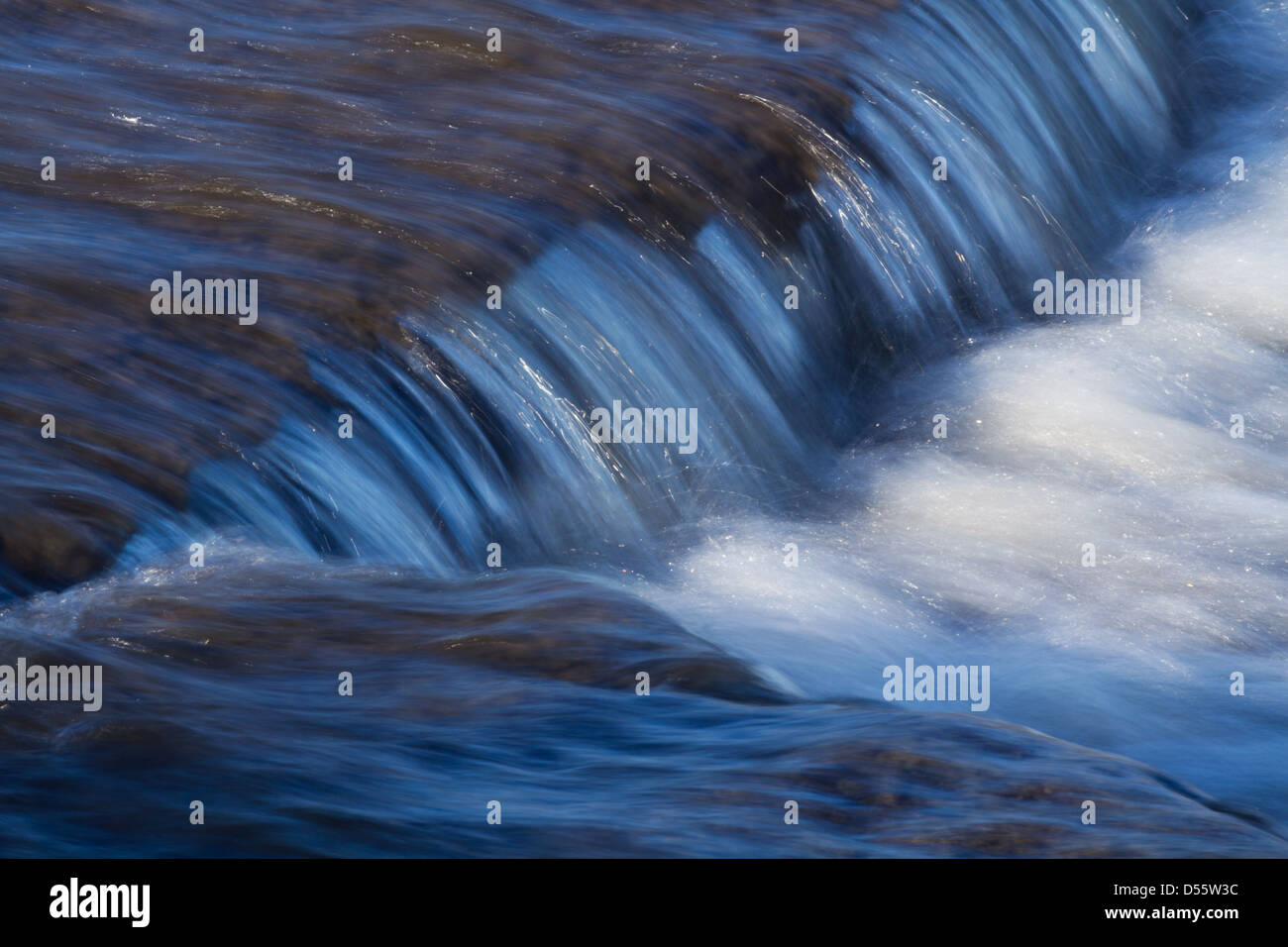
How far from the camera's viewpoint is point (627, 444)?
6.76 metres

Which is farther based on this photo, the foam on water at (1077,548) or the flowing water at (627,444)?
the foam on water at (1077,548)

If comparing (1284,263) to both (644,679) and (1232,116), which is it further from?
(644,679)

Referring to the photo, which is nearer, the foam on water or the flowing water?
the flowing water

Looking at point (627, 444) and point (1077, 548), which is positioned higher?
point (627, 444)

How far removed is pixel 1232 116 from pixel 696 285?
525 centimetres

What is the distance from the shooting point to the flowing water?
4215 mm

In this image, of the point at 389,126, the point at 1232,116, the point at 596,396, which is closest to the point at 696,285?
the point at 596,396

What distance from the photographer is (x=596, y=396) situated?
678cm

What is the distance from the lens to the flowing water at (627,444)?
4.21 m

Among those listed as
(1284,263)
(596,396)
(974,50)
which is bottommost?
(596,396)

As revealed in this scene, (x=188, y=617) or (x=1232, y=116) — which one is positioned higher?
(x=1232, y=116)
